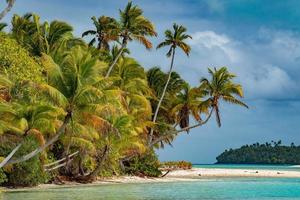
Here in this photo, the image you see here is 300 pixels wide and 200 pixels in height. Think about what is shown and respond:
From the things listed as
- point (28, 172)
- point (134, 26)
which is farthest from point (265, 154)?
point (28, 172)

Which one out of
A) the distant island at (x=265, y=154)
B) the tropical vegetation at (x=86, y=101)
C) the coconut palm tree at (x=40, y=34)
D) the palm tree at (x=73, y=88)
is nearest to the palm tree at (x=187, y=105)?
the tropical vegetation at (x=86, y=101)

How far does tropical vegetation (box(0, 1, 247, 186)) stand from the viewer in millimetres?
23547

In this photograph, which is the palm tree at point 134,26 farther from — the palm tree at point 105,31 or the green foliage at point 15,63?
the green foliage at point 15,63

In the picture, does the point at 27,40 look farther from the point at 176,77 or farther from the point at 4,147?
the point at 176,77

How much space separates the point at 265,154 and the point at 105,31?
372ft

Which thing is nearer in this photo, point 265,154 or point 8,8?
point 8,8

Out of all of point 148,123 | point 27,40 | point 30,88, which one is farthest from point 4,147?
point 148,123

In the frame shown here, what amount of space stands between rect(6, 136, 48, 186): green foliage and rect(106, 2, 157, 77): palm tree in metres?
13.5

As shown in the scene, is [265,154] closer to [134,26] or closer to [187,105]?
[187,105]

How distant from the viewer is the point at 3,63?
25.2 meters

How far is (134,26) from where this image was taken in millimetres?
43625

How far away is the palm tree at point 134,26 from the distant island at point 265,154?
110384mm

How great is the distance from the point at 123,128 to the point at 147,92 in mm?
13395

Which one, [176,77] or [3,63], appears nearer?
[3,63]
